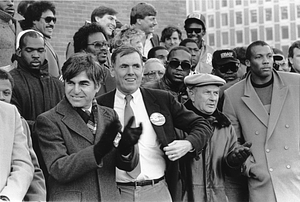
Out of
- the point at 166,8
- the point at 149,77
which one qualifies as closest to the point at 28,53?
the point at 149,77

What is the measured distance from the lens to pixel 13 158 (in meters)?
3.80

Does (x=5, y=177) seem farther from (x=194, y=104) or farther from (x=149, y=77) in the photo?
(x=149, y=77)

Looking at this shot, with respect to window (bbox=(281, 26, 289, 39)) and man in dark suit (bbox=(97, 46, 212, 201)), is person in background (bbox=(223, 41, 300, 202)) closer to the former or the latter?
man in dark suit (bbox=(97, 46, 212, 201))

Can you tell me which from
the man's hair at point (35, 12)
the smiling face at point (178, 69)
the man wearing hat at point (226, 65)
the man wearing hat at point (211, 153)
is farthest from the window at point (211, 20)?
the man wearing hat at point (211, 153)

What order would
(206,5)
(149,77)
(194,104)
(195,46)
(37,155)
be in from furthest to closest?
(206,5) → (195,46) → (149,77) → (194,104) → (37,155)

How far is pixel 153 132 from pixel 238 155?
0.78m

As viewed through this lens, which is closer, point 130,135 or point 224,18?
point 130,135

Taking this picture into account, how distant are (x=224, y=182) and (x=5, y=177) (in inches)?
89.6

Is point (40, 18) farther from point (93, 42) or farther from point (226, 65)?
point (226, 65)

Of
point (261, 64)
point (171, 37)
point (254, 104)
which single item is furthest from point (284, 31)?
point (254, 104)

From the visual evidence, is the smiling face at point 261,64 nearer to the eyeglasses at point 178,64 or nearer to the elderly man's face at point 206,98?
the eyeglasses at point 178,64

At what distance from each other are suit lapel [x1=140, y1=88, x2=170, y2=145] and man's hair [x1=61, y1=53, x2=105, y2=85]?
0.53 m

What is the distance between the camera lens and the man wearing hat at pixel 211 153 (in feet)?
16.5

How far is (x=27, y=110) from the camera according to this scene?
4.93 m
